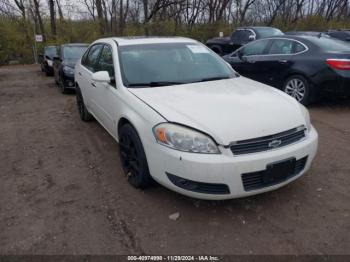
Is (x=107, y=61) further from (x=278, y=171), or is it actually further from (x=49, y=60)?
(x=49, y=60)

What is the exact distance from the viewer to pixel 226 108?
3.01 metres

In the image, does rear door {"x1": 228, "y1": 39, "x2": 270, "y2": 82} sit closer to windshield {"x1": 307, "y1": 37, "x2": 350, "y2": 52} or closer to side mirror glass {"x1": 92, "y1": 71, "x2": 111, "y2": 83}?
windshield {"x1": 307, "y1": 37, "x2": 350, "y2": 52}

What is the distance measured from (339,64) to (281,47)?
59.3 inches

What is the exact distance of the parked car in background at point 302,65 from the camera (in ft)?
19.8

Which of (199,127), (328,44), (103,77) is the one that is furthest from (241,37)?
(199,127)

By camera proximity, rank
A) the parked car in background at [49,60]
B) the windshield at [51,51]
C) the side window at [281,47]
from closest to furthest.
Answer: the side window at [281,47]
the parked car in background at [49,60]
the windshield at [51,51]

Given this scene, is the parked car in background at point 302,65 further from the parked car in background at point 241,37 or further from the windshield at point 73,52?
the parked car in background at point 241,37

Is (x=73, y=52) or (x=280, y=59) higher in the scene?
(x=73, y=52)

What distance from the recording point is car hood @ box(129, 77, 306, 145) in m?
2.76

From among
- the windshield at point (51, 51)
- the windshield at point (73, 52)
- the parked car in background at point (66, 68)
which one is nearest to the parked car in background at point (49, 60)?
the windshield at point (51, 51)

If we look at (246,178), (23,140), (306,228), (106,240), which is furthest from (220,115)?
(23,140)

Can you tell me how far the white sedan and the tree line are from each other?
59.3 ft

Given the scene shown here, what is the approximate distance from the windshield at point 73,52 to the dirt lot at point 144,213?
5.87 m

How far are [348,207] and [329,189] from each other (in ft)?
1.15
